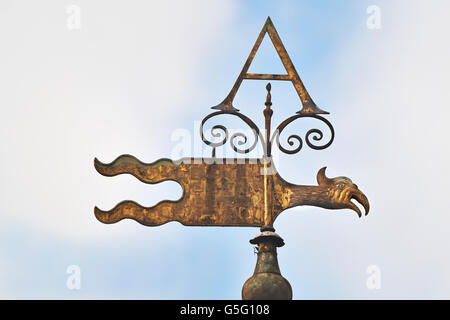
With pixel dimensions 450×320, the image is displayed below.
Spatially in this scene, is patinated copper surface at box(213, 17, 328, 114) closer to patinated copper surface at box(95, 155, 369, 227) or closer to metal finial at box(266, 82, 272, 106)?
metal finial at box(266, 82, 272, 106)

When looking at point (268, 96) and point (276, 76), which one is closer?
point (268, 96)

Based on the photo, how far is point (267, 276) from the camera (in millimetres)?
5711

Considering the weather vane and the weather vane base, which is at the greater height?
the weather vane

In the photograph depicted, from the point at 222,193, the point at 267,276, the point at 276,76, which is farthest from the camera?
the point at 276,76

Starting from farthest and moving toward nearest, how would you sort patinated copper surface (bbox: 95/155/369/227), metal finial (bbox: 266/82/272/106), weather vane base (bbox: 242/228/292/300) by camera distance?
metal finial (bbox: 266/82/272/106)
patinated copper surface (bbox: 95/155/369/227)
weather vane base (bbox: 242/228/292/300)

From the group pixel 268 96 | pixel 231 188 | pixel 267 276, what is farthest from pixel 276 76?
pixel 267 276

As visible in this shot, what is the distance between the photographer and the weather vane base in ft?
18.4

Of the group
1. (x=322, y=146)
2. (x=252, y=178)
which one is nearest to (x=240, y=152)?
(x=252, y=178)

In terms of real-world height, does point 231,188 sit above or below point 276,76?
below

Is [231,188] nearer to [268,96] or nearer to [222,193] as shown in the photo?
[222,193]

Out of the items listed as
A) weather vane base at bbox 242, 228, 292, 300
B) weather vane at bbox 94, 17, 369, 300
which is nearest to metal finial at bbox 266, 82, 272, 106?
weather vane at bbox 94, 17, 369, 300

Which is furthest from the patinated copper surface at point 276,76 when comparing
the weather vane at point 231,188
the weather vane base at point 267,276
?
the weather vane base at point 267,276
